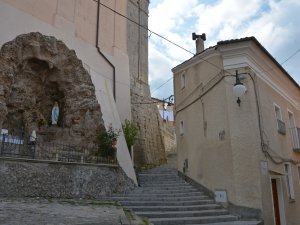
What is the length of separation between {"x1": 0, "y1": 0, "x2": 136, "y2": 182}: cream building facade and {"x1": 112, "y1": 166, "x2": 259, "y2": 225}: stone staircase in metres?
1.42

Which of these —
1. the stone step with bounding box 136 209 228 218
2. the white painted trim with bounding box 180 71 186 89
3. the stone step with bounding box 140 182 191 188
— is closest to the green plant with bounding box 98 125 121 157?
the stone step with bounding box 140 182 191 188

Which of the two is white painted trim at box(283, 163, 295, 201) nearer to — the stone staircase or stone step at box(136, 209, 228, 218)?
the stone staircase

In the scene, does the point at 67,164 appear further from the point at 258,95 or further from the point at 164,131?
the point at 164,131

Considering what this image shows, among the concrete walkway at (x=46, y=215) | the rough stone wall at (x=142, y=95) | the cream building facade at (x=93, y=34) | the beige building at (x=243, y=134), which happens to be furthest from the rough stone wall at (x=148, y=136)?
the concrete walkway at (x=46, y=215)

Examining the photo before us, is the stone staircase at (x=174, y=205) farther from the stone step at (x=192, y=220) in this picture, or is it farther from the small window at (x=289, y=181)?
the small window at (x=289, y=181)

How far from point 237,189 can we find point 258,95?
3.49 meters

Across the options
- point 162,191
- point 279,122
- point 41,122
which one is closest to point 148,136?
point 41,122

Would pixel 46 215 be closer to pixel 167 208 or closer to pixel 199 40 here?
pixel 167 208

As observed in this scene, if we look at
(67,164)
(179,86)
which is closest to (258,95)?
(179,86)

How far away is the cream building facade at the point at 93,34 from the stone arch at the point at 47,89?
0.60m

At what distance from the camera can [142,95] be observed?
2062cm

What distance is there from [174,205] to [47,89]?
7.99 metres

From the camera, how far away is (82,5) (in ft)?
51.4

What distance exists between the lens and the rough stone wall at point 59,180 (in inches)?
324
